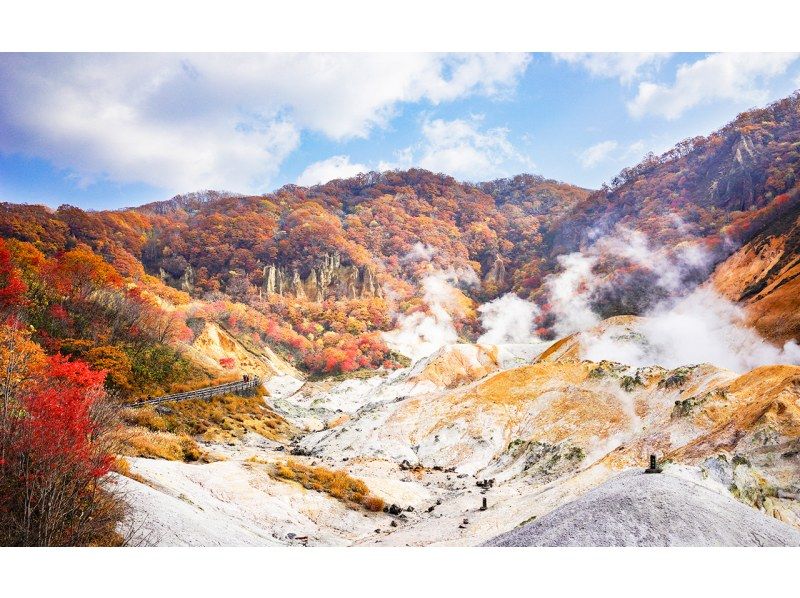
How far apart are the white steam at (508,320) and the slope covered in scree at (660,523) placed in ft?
203

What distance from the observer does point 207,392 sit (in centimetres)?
3070

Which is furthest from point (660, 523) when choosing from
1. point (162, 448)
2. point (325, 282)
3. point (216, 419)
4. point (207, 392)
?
point (325, 282)

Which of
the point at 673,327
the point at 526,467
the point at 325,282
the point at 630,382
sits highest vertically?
the point at 325,282

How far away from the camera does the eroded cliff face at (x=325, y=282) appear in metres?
76.4

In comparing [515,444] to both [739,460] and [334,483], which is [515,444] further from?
[739,460]

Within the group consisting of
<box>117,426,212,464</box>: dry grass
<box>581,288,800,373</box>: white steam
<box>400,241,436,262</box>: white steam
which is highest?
<box>400,241,436,262</box>: white steam

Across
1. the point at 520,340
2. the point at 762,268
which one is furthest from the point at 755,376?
the point at 520,340

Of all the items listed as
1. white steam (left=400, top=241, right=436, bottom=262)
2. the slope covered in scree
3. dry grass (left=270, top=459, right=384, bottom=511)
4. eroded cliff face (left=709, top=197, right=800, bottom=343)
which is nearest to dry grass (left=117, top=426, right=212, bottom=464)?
dry grass (left=270, top=459, right=384, bottom=511)

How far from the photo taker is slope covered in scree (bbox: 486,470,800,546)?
8.20 m

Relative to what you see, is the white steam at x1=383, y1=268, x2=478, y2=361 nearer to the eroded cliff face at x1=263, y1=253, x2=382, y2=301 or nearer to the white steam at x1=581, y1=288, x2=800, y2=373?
the eroded cliff face at x1=263, y1=253, x2=382, y2=301

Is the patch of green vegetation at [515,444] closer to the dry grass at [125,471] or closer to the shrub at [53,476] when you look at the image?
the dry grass at [125,471]

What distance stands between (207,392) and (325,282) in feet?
159

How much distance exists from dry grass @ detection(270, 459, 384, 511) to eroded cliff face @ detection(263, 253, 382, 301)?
59035 millimetres

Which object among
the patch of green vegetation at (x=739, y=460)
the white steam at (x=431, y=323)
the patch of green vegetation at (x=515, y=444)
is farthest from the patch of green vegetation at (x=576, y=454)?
the white steam at (x=431, y=323)
